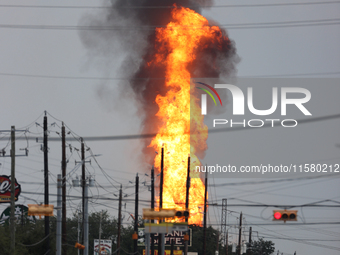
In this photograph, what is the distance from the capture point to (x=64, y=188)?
5719 centimetres

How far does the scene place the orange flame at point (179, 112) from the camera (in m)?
96.9

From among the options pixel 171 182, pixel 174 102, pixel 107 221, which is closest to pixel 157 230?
pixel 171 182

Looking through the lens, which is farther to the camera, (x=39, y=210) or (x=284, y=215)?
(x=39, y=210)

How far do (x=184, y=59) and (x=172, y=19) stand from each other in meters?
9.70

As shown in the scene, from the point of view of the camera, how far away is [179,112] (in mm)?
99938

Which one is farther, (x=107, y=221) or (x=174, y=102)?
(x=107, y=221)

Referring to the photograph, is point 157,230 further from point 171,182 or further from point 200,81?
point 200,81

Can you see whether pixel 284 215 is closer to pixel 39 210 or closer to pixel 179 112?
pixel 39 210

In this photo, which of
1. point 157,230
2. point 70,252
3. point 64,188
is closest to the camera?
point 157,230

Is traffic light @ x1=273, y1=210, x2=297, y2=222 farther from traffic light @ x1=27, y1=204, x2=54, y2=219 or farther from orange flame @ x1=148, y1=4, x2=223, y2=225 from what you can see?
orange flame @ x1=148, y1=4, x2=223, y2=225

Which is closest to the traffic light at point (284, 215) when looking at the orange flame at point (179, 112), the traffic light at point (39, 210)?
the traffic light at point (39, 210)

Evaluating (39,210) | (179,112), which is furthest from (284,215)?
(179,112)

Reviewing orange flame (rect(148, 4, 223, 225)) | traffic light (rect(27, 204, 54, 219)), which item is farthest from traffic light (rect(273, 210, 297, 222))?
orange flame (rect(148, 4, 223, 225))

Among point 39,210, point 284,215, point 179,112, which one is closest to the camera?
point 284,215
